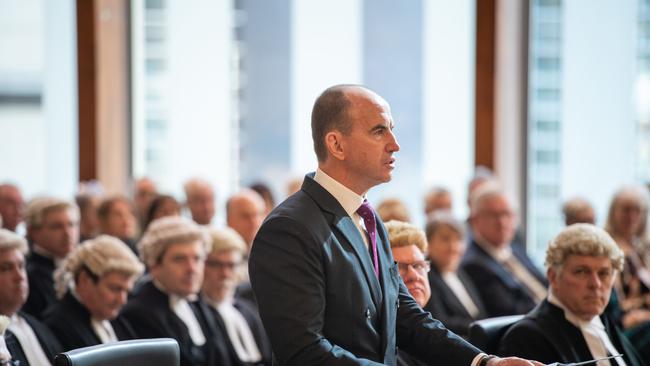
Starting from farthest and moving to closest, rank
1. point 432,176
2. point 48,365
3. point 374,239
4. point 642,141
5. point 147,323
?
point 432,176, point 642,141, point 147,323, point 48,365, point 374,239

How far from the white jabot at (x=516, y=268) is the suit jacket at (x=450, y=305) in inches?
13.3

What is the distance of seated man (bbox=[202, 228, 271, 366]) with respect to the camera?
14.7ft

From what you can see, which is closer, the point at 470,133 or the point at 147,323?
the point at 147,323

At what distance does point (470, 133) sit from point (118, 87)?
3.08 metres

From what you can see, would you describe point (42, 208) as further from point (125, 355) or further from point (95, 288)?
point (125, 355)

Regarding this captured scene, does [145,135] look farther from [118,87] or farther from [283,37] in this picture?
[283,37]

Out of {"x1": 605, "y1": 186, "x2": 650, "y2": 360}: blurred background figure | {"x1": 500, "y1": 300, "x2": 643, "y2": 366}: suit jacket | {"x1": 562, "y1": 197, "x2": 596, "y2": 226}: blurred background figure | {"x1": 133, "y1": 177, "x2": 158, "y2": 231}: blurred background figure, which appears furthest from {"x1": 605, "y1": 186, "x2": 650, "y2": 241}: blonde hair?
{"x1": 133, "y1": 177, "x2": 158, "y2": 231}: blurred background figure

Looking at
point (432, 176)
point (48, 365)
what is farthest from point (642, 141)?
point (48, 365)

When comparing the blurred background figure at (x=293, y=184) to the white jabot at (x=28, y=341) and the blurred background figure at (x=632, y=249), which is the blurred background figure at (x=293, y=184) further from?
the white jabot at (x=28, y=341)

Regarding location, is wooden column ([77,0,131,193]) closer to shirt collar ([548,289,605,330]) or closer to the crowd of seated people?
the crowd of seated people

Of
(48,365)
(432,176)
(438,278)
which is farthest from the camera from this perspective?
(432,176)

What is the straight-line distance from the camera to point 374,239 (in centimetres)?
239

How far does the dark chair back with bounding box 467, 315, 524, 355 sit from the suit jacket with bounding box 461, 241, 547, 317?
2098 millimetres

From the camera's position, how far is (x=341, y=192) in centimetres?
233
